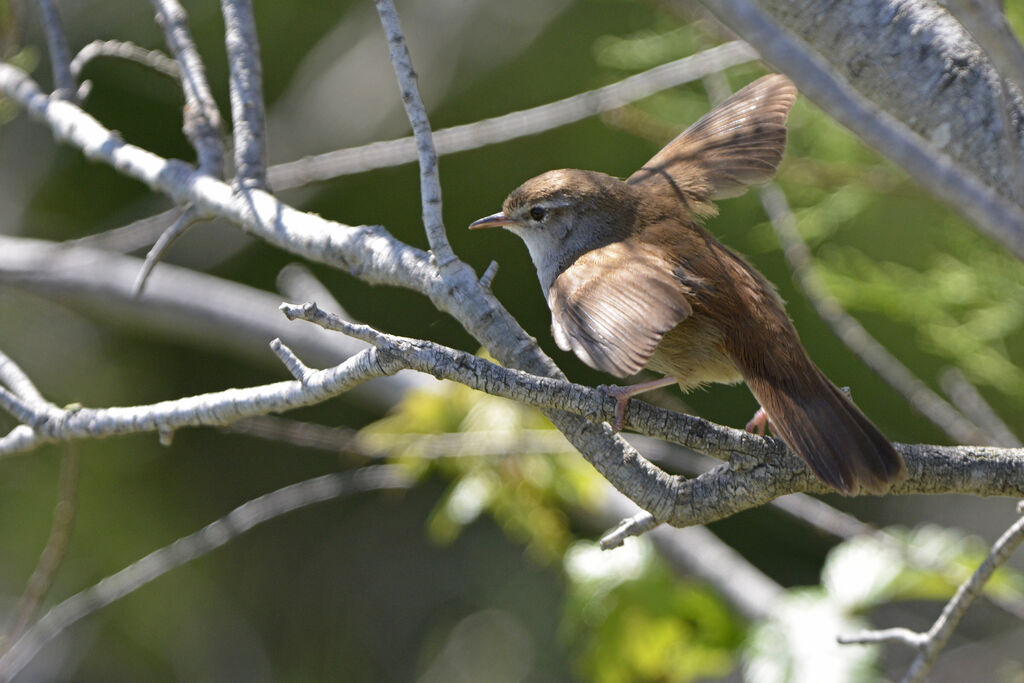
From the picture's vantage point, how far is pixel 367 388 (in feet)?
13.9

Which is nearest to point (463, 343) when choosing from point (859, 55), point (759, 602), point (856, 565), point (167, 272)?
point (167, 272)

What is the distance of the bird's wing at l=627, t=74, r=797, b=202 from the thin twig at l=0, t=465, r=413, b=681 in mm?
1410

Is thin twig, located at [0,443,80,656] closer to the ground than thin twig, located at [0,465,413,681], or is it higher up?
higher up

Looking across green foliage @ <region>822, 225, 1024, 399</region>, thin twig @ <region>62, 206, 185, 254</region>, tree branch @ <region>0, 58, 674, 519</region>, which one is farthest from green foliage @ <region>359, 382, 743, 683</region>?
thin twig @ <region>62, 206, 185, 254</region>

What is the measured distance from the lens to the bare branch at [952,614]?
1780 mm

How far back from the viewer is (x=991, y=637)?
5.54 m

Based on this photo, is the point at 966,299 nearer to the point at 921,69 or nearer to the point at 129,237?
the point at 921,69

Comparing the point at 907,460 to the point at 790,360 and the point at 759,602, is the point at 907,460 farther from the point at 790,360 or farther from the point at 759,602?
the point at 759,602

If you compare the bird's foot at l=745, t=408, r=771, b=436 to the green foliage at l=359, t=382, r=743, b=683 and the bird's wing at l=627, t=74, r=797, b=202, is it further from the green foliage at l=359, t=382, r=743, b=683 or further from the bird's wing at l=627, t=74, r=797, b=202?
the green foliage at l=359, t=382, r=743, b=683

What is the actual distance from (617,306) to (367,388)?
2420 mm

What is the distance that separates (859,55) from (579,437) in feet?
3.19

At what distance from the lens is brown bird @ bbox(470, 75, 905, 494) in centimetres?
182

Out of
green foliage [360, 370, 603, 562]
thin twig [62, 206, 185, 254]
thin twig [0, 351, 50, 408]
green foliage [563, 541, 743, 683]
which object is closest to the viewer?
thin twig [0, 351, 50, 408]

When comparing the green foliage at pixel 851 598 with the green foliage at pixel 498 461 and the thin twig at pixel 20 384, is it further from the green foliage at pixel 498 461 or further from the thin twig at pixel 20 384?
the thin twig at pixel 20 384
